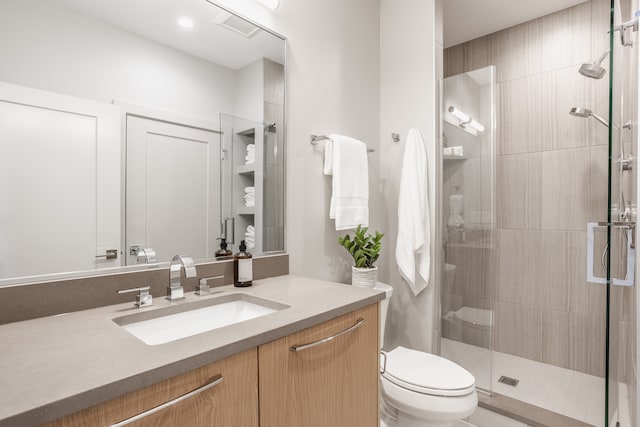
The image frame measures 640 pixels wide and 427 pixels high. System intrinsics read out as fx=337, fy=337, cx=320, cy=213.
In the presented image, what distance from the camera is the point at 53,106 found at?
3.26ft

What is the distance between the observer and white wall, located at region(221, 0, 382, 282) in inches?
66.5

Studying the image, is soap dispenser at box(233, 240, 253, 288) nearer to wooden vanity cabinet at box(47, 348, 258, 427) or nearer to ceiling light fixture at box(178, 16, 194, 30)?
wooden vanity cabinet at box(47, 348, 258, 427)

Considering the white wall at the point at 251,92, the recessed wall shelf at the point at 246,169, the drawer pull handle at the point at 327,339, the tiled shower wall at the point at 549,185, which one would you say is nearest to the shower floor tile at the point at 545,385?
the tiled shower wall at the point at 549,185

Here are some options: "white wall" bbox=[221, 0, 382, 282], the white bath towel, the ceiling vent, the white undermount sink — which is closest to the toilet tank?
"white wall" bbox=[221, 0, 382, 282]

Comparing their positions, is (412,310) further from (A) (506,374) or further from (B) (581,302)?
(B) (581,302)

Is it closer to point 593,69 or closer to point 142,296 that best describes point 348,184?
point 142,296

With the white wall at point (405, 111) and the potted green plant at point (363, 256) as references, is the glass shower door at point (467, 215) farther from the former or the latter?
the potted green plant at point (363, 256)

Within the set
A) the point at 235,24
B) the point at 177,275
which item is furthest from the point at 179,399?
the point at 235,24

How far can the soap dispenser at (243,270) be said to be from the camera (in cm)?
133

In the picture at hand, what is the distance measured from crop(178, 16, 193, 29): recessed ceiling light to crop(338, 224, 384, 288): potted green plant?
3.90 feet

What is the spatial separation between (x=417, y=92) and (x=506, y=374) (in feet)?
6.43

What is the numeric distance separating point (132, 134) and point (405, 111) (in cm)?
160

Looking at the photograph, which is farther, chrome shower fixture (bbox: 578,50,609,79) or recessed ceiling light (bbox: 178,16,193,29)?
chrome shower fixture (bbox: 578,50,609,79)

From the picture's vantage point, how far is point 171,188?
49.6 inches
